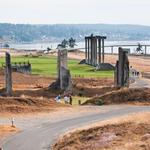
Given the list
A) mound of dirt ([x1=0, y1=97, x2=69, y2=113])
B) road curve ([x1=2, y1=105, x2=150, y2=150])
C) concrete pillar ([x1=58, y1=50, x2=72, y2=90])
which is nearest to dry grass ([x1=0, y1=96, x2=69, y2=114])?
mound of dirt ([x1=0, y1=97, x2=69, y2=113])

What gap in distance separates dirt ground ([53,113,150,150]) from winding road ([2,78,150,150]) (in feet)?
5.39

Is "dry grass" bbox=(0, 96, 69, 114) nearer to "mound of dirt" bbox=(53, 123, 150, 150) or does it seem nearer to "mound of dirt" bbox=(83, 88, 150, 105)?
"mound of dirt" bbox=(83, 88, 150, 105)

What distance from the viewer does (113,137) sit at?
33906 mm

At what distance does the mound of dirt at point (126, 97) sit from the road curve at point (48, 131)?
3628 mm

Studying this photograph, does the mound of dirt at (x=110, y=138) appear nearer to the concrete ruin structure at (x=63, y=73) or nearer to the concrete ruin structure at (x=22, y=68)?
the concrete ruin structure at (x=63, y=73)

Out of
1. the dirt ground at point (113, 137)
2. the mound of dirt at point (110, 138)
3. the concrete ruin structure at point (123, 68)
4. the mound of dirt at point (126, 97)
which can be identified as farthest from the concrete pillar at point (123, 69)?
the mound of dirt at point (110, 138)

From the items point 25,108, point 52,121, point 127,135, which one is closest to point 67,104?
point 25,108

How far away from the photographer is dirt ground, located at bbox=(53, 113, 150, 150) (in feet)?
104

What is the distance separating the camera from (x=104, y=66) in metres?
113

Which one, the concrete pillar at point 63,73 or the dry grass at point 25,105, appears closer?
the dry grass at point 25,105

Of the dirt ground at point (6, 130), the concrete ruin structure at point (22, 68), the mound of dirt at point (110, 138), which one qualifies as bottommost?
the concrete ruin structure at point (22, 68)

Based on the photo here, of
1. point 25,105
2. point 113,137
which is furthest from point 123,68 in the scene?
point 113,137

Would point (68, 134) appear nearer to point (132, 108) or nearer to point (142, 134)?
point (142, 134)

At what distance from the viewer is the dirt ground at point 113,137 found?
1246 inches
